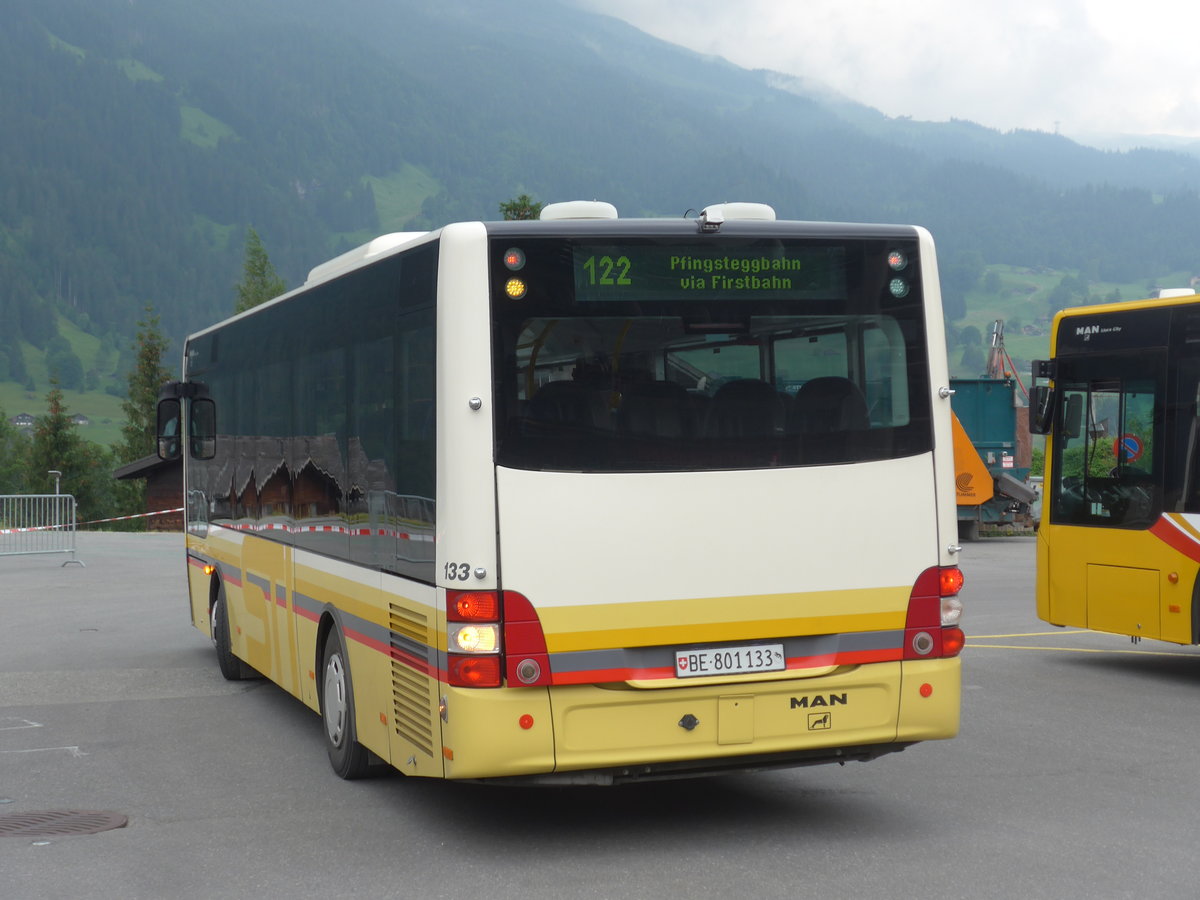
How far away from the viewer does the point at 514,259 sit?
6.48 metres

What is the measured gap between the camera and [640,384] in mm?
6578

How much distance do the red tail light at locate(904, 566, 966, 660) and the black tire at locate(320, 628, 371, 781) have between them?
287 cm

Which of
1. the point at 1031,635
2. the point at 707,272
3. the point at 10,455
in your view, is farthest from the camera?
the point at 10,455

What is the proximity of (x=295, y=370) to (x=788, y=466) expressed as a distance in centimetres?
365

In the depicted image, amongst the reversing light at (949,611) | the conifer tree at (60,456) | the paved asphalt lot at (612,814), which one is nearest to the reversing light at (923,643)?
the reversing light at (949,611)

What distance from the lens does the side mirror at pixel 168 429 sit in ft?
42.2

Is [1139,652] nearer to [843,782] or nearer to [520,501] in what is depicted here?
[843,782]

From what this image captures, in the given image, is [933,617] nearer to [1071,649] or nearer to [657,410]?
[657,410]

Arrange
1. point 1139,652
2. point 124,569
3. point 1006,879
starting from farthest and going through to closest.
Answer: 1. point 124,569
2. point 1139,652
3. point 1006,879


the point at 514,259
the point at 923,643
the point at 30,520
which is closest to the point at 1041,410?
the point at 923,643

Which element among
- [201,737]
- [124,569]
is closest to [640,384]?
[201,737]

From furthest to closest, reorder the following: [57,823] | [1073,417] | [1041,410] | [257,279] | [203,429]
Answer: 1. [257,279]
2. [1041,410]
3. [1073,417]
4. [203,429]
5. [57,823]

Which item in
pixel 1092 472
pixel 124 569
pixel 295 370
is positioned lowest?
pixel 124 569

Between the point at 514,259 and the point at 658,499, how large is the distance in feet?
3.87
